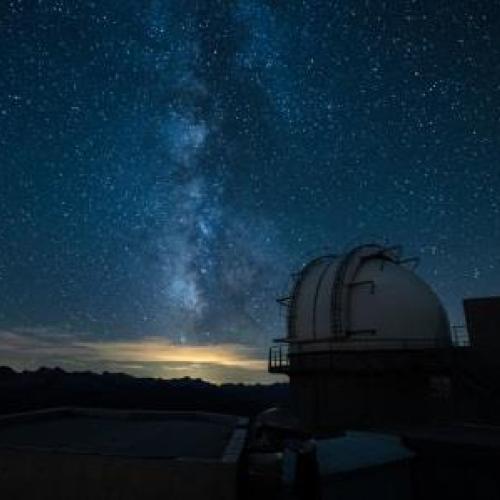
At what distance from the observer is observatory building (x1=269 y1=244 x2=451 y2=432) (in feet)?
71.3

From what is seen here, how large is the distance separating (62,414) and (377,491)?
12.7m

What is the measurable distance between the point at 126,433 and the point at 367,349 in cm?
1127

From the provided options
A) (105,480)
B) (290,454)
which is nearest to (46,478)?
(105,480)

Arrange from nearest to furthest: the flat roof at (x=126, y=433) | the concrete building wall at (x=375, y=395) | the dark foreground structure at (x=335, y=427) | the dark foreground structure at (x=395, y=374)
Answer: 1. the dark foreground structure at (x=335, y=427)
2. the flat roof at (x=126, y=433)
3. the dark foreground structure at (x=395, y=374)
4. the concrete building wall at (x=375, y=395)

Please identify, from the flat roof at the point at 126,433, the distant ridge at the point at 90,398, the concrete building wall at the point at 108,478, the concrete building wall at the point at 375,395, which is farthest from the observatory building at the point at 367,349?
the distant ridge at the point at 90,398

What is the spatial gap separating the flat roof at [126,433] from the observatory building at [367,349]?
19.2 feet

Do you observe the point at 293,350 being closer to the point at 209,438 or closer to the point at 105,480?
the point at 209,438

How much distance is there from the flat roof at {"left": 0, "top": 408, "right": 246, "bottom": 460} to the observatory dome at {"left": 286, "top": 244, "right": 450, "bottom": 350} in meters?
6.88

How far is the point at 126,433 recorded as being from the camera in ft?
52.2

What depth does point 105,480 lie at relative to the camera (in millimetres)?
10797

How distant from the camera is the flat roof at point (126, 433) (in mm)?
12797

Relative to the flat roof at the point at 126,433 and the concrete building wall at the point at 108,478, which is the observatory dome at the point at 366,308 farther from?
the concrete building wall at the point at 108,478

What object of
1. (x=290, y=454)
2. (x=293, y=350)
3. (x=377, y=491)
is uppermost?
(x=293, y=350)

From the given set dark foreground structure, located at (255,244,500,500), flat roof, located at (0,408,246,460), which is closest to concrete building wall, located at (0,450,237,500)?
flat roof, located at (0,408,246,460)
